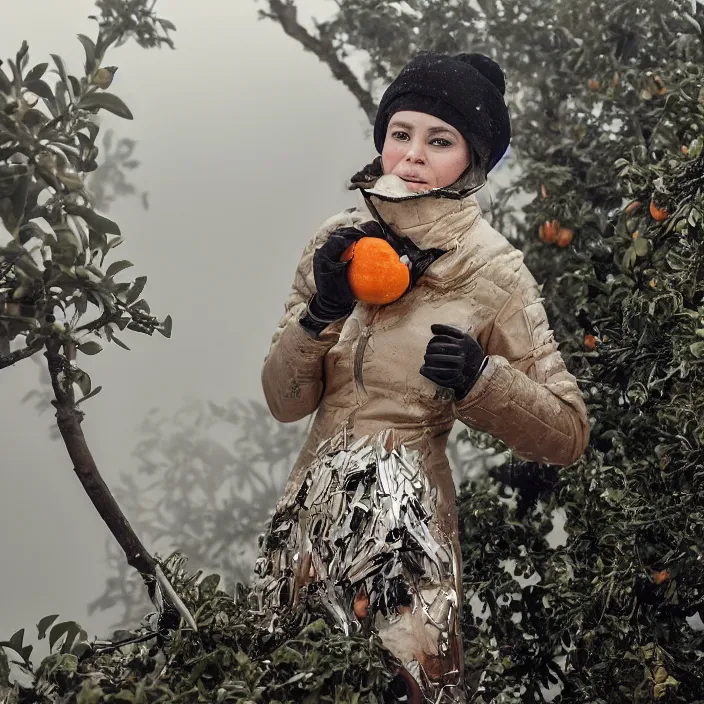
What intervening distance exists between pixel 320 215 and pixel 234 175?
0.61 feet

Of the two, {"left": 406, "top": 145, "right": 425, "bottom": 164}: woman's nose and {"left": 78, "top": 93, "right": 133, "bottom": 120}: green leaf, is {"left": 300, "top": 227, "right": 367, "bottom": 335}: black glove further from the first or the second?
{"left": 78, "top": 93, "right": 133, "bottom": 120}: green leaf

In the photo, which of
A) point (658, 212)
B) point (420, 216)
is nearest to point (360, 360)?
point (420, 216)

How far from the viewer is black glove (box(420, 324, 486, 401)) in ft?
4.47

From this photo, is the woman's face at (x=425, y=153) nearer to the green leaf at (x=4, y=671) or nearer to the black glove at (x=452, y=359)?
the black glove at (x=452, y=359)

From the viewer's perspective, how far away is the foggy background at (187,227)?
198cm

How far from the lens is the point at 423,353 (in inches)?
56.8

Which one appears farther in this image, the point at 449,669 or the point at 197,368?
the point at 197,368

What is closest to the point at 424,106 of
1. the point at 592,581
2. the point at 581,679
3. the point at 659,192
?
the point at 659,192

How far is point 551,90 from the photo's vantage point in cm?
227

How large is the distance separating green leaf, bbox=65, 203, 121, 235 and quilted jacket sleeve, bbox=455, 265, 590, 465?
1.61 feet

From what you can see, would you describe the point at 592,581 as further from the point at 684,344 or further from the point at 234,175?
the point at 234,175

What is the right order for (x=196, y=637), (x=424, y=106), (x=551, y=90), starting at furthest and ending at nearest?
(x=551, y=90)
(x=424, y=106)
(x=196, y=637)

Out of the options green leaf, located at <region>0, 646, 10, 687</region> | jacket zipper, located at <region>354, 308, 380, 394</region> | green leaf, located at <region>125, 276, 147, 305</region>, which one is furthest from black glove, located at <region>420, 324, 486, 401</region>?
green leaf, located at <region>0, 646, 10, 687</region>

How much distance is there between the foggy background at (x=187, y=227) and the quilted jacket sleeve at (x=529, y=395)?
0.77 m
